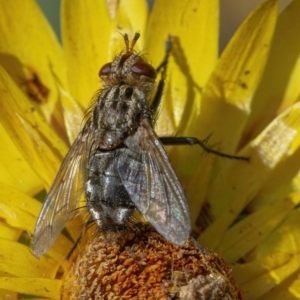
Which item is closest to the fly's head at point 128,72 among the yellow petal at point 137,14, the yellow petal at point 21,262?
the yellow petal at point 137,14

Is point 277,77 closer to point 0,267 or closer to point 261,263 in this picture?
point 261,263

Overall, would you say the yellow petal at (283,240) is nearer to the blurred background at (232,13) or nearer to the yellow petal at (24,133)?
the yellow petal at (24,133)

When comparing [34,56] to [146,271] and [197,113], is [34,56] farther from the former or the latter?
[146,271]

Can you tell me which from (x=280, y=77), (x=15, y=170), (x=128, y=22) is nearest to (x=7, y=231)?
(x=15, y=170)

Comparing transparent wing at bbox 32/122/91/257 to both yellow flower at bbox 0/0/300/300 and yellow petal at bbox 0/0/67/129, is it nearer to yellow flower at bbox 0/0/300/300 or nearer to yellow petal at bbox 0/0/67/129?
yellow flower at bbox 0/0/300/300

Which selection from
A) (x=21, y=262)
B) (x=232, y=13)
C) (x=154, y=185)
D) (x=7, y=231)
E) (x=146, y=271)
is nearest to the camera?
(x=154, y=185)

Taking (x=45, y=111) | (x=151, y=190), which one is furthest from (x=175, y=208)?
(x=45, y=111)

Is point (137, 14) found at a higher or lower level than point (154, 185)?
higher
